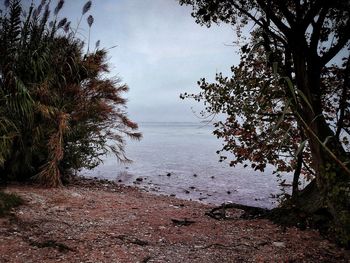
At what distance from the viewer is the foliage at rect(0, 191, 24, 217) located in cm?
652

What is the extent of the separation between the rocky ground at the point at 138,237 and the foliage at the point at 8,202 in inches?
Answer: 6.7

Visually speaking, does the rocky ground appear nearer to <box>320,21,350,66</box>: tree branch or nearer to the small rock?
the small rock

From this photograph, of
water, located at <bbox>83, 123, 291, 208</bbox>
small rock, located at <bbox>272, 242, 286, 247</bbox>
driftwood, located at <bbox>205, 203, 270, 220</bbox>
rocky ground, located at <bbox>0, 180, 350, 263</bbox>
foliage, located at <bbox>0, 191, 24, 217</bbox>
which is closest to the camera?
rocky ground, located at <bbox>0, 180, 350, 263</bbox>

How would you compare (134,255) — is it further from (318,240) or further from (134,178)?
(134,178)

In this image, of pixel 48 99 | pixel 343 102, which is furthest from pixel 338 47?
pixel 48 99

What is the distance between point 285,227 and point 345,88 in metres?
3.29

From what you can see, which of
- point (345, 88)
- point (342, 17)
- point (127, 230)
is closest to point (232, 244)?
point (127, 230)

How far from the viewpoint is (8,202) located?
6926 mm

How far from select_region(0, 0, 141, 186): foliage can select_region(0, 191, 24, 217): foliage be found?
4.05ft

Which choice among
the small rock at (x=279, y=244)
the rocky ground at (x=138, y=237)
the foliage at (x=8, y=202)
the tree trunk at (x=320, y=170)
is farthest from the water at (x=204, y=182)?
the foliage at (x=8, y=202)

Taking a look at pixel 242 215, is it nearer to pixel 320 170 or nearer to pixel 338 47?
pixel 320 170

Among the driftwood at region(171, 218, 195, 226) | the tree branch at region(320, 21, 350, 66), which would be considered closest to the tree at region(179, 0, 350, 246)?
the tree branch at region(320, 21, 350, 66)

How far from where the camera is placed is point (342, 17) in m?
7.25

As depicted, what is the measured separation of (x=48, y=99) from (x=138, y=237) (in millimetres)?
5452
